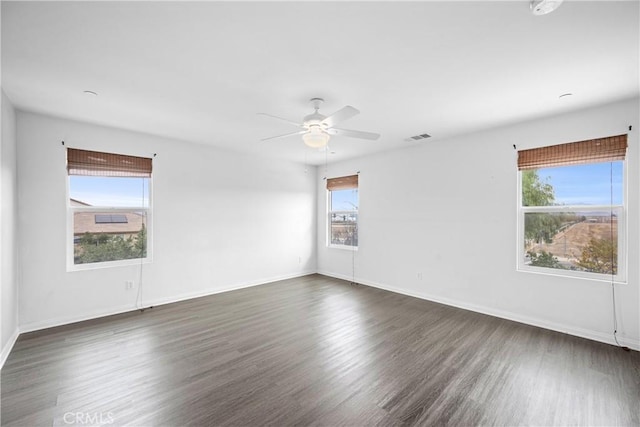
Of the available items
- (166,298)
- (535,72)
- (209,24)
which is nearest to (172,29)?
(209,24)

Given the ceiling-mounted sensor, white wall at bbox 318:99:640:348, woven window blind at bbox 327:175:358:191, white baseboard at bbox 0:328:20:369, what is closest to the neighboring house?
white baseboard at bbox 0:328:20:369

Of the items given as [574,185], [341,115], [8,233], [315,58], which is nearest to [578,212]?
[574,185]

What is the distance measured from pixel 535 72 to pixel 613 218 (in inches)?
80.0

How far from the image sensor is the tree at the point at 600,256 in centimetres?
308

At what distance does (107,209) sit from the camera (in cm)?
391

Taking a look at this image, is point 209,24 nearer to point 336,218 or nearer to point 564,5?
point 564,5

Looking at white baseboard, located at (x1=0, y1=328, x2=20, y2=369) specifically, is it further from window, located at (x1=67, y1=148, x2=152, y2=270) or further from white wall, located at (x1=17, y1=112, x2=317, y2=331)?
window, located at (x1=67, y1=148, x2=152, y2=270)

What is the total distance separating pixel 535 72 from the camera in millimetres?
2357

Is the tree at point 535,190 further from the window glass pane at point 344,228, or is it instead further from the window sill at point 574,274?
the window glass pane at point 344,228

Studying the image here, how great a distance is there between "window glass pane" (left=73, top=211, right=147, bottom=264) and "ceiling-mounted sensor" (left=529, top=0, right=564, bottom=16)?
487cm

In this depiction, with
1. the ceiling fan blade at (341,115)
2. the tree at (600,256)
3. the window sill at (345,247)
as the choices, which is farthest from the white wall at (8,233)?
the tree at (600,256)

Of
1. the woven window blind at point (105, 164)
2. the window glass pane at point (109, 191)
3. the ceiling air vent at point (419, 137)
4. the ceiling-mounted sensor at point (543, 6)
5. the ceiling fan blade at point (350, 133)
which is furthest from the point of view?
the ceiling air vent at point (419, 137)

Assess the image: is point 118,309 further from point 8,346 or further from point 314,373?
point 314,373

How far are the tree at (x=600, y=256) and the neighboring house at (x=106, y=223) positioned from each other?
5.91 metres
